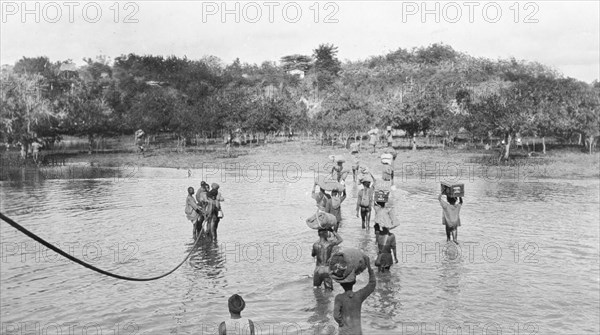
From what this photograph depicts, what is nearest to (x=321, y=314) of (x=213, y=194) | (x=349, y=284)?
(x=349, y=284)

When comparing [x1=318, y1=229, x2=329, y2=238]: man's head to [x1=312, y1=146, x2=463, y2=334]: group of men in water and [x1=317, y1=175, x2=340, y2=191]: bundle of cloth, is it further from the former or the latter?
[x1=317, y1=175, x2=340, y2=191]: bundle of cloth

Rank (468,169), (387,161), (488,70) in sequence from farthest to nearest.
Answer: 1. (488,70)
2. (468,169)
3. (387,161)

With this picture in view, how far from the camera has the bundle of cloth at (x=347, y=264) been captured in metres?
5.87

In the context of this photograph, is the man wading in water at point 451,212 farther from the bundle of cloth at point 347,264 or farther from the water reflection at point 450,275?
the bundle of cloth at point 347,264

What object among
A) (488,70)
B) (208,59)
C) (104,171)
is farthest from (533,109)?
(208,59)

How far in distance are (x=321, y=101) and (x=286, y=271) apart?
56873 mm

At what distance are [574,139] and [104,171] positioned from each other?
4216cm

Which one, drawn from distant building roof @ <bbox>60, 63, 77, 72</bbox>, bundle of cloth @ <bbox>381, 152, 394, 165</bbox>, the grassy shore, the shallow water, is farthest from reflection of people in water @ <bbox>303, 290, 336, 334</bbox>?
distant building roof @ <bbox>60, 63, 77, 72</bbox>

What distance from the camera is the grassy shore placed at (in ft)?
106

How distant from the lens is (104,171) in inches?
1489

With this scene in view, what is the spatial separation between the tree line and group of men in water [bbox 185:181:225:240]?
27677 millimetres

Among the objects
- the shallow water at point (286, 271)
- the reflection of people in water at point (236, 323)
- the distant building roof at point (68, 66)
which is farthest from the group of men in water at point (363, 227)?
the distant building roof at point (68, 66)

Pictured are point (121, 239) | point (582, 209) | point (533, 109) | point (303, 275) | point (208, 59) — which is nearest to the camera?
point (303, 275)

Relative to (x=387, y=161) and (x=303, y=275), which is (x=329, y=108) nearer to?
(x=387, y=161)
